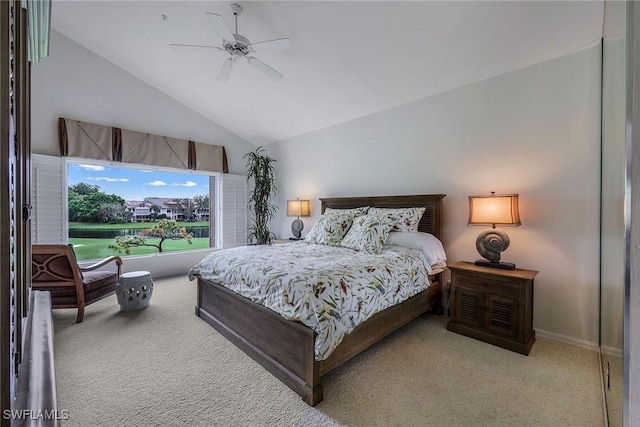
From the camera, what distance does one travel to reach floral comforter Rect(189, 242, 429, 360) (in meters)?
1.80

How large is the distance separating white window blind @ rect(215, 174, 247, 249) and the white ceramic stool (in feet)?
7.33

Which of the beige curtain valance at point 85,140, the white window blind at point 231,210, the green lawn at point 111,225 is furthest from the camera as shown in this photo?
the white window blind at point 231,210

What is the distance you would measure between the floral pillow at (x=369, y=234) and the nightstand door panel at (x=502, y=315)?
1143 millimetres

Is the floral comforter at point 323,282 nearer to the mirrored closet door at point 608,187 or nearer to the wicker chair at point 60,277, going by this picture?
the wicker chair at point 60,277

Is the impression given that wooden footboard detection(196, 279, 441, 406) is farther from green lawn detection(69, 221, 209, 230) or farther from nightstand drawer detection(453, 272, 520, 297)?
green lawn detection(69, 221, 209, 230)

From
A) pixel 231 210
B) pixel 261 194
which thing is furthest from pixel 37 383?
pixel 231 210

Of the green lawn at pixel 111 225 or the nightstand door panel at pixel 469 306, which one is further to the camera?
the green lawn at pixel 111 225

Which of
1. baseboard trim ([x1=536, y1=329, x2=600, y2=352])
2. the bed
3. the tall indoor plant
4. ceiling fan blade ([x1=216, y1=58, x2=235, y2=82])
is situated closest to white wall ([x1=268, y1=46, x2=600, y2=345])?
baseboard trim ([x1=536, y1=329, x2=600, y2=352])

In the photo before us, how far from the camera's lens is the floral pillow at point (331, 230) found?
3.49 m

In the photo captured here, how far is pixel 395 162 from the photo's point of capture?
381 cm

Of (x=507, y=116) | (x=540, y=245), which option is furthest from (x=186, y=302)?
(x=507, y=116)

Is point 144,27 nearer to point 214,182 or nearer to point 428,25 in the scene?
point 214,182

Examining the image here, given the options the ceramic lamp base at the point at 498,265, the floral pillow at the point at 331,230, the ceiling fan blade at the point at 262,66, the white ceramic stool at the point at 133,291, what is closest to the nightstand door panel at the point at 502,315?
the ceramic lamp base at the point at 498,265

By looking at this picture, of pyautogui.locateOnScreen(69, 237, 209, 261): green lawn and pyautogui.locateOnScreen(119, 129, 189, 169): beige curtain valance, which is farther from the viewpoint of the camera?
pyautogui.locateOnScreen(119, 129, 189, 169): beige curtain valance
